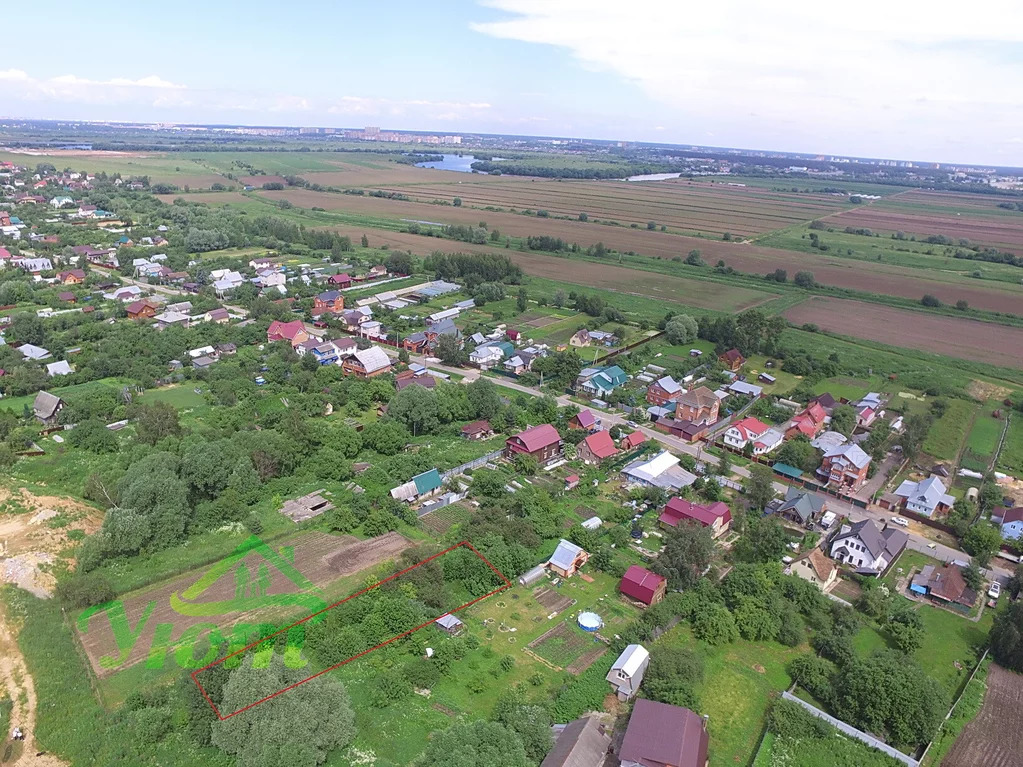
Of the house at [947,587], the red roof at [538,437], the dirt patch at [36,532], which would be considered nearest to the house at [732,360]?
the red roof at [538,437]

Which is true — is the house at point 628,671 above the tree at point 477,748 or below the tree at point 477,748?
below

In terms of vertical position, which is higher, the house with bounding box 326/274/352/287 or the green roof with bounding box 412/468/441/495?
the house with bounding box 326/274/352/287

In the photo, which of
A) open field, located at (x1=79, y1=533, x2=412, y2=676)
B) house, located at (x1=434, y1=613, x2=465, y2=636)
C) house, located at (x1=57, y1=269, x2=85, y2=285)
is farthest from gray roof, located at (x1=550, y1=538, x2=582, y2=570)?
house, located at (x1=57, y1=269, x2=85, y2=285)

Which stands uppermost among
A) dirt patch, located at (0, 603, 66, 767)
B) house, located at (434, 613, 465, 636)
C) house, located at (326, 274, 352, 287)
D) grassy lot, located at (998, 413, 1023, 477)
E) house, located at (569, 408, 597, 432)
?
house, located at (326, 274, 352, 287)

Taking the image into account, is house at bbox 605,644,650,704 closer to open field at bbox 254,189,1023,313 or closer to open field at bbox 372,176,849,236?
open field at bbox 254,189,1023,313

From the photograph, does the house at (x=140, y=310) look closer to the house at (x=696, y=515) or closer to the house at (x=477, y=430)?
the house at (x=477, y=430)

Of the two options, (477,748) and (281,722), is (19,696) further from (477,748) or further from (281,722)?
(477,748)
